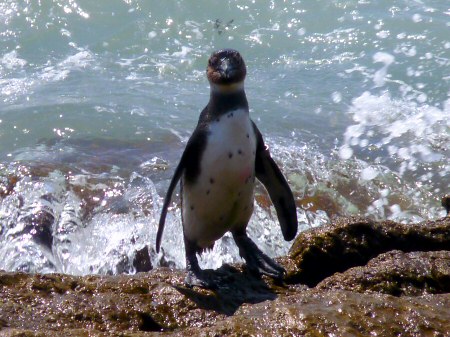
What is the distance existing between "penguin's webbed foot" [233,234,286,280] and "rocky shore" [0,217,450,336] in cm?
4

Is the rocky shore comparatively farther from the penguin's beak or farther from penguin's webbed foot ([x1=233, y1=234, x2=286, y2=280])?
the penguin's beak

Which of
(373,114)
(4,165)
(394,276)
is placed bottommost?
(373,114)

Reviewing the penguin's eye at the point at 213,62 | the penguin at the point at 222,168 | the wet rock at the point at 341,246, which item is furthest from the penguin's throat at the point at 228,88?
the wet rock at the point at 341,246

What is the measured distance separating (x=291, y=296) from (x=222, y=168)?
48.5 inches

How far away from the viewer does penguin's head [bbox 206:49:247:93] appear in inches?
182

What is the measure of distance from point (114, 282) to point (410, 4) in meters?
11.9

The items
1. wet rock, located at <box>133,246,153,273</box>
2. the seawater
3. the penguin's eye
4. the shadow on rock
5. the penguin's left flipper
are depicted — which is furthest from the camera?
the seawater

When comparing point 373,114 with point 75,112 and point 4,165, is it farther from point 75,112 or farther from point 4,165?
point 4,165

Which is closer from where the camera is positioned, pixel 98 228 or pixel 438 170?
pixel 98 228

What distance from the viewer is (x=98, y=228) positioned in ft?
22.3

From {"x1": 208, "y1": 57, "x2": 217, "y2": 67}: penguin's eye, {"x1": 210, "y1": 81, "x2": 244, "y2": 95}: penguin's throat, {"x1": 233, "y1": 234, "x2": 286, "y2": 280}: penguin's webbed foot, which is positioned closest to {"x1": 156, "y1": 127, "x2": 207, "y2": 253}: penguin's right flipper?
{"x1": 210, "y1": 81, "x2": 244, "y2": 95}: penguin's throat

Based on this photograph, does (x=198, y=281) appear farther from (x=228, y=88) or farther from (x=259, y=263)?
(x=228, y=88)

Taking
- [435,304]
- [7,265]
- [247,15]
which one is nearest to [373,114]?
[247,15]

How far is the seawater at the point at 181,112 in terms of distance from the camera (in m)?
6.85
